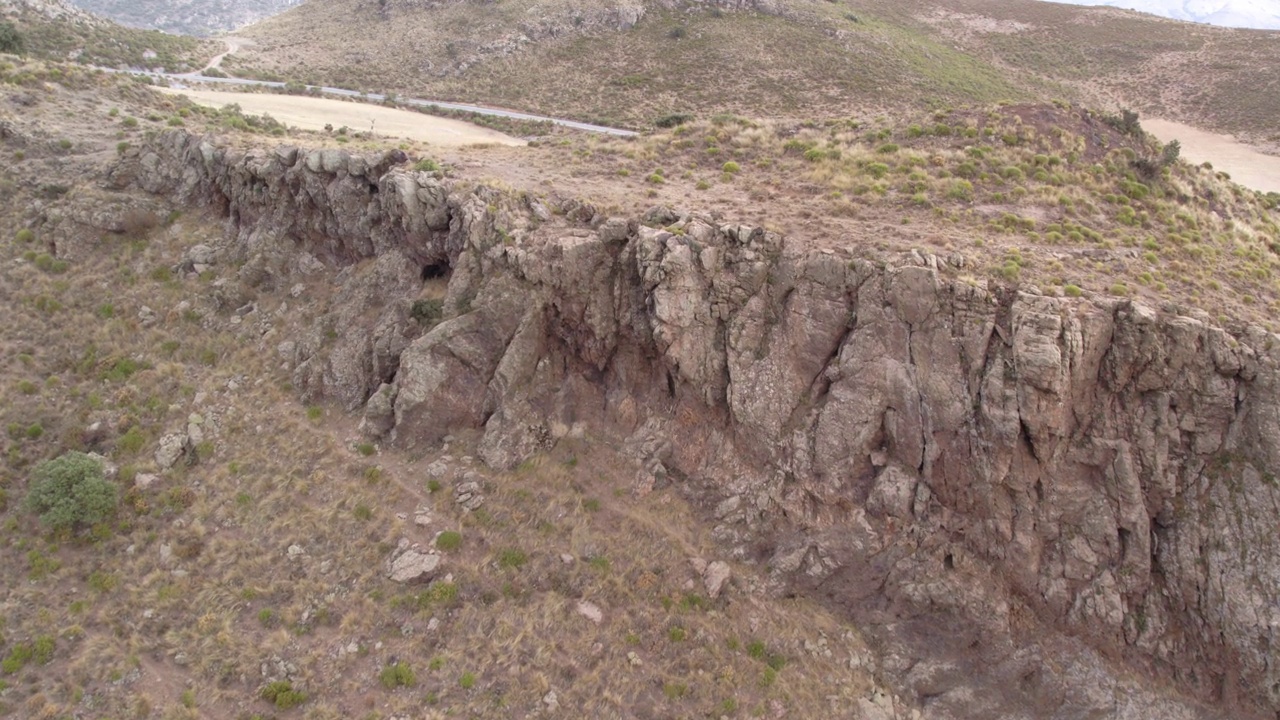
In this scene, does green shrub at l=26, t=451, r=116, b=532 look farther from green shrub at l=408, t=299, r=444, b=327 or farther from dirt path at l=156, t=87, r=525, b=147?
dirt path at l=156, t=87, r=525, b=147

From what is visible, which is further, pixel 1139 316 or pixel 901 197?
pixel 901 197

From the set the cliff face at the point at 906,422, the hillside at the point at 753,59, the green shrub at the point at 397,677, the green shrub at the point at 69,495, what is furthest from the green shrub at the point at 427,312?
the hillside at the point at 753,59

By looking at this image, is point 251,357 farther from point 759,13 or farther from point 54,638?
point 759,13

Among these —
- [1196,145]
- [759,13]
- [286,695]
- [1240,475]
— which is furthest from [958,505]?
[759,13]

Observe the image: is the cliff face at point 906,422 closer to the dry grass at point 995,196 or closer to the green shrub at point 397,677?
the dry grass at point 995,196

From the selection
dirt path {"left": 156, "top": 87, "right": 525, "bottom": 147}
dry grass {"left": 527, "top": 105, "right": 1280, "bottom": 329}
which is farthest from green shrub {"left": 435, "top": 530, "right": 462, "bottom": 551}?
dirt path {"left": 156, "top": 87, "right": 525, "bottom": 147}

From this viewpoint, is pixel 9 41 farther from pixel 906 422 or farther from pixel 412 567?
pixel 906 422

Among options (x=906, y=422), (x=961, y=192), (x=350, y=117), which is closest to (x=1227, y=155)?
(x=961, y=192)
